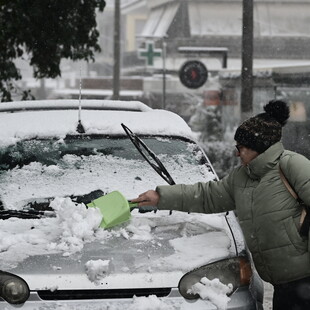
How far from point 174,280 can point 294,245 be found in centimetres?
63

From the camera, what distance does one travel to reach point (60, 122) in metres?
4.73

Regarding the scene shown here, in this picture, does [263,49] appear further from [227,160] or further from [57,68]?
[57,68]

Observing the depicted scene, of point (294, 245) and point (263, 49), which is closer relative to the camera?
point (294, 245)

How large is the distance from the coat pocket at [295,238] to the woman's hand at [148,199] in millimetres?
791

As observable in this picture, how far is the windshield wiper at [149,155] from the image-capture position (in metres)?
4.39

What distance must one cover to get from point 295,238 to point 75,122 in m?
1.77

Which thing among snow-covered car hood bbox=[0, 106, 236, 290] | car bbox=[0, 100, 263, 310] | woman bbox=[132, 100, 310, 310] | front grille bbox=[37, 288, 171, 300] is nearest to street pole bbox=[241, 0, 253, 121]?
car bbox=[0, 100, 263, 310]

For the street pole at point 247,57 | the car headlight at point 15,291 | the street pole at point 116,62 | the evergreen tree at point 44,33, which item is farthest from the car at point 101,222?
the street pole at point 116,62

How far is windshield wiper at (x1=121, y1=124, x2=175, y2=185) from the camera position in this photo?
14.4ft

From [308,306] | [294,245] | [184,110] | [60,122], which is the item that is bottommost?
[184,110]

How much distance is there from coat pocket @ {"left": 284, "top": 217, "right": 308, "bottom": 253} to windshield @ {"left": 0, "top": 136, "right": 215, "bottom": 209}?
1032mm

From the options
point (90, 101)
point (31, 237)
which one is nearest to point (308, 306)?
point (31, 237)

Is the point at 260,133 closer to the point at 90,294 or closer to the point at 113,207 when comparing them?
the point at 113,207

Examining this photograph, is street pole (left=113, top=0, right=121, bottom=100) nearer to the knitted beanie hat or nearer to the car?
the car
